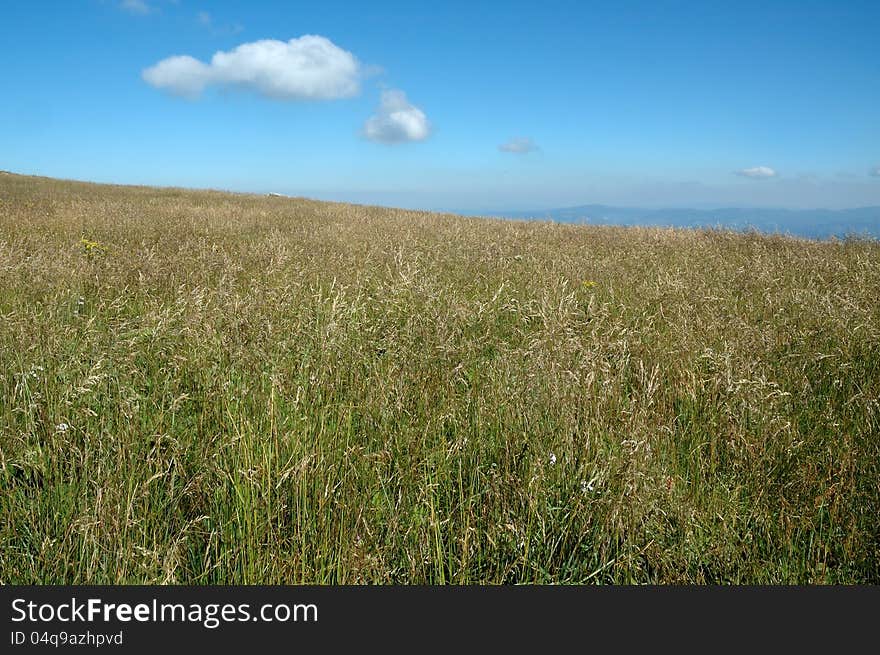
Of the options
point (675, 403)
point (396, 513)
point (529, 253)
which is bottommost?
point (396, 513)

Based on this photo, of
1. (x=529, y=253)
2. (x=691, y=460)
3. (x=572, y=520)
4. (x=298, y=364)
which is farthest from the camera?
(x=529, y=253)

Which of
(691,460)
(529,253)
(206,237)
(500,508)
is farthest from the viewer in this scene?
(206,237)

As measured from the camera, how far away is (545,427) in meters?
2.19

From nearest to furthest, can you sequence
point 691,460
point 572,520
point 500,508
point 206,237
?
point 572,520 → point 500,508 → point 691,460 → point 206,237

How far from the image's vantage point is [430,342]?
9.21 feet

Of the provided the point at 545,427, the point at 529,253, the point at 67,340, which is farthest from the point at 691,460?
the point at 529,253

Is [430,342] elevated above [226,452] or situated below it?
above

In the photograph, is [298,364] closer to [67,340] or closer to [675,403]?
[67,340]

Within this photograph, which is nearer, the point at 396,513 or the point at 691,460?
the point at 396,513

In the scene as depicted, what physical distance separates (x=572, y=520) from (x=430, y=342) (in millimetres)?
1247

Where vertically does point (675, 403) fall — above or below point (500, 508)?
above

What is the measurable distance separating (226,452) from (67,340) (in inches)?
55.0

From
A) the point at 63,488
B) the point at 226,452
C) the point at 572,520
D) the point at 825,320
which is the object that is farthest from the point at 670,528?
the point at 825,320

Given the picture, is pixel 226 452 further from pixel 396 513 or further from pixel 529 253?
pixel 529 253
